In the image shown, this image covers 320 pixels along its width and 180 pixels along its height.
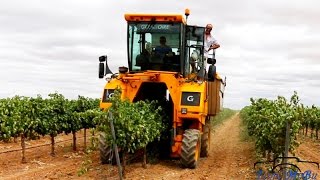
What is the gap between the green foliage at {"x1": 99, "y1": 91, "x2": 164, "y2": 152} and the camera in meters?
10.1

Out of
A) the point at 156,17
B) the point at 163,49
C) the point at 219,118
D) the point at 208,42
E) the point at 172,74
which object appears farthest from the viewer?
the point at 219,118

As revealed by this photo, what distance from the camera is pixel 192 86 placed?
1247cm

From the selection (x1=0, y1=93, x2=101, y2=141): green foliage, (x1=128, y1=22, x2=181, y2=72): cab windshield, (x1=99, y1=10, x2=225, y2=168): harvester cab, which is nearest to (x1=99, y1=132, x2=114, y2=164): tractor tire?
(x1=99, y1=10, x2=225, y2=168): harvester cab

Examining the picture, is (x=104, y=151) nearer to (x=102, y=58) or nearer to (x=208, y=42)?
(x=102, y=58)

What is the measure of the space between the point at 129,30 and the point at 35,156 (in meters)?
→ 6.06

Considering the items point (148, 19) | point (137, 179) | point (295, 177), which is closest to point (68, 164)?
point (137, 179)

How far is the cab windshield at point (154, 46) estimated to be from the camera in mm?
12969

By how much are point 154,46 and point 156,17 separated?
32.7 inches

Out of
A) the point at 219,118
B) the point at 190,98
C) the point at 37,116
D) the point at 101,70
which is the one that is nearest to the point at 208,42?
the point at 190,98

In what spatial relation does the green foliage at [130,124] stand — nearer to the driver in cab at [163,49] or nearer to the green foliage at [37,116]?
the driver in cab at [163,49]

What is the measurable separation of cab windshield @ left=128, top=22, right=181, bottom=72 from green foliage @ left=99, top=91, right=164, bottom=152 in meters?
1.76

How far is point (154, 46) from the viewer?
1312 cm

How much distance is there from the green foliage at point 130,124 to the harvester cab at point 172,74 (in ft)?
2.98

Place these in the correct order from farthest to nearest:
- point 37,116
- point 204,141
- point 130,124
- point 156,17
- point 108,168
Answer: point 37,116 < point 204,141 < point 156,17 < point 108,168 < point 130,124
